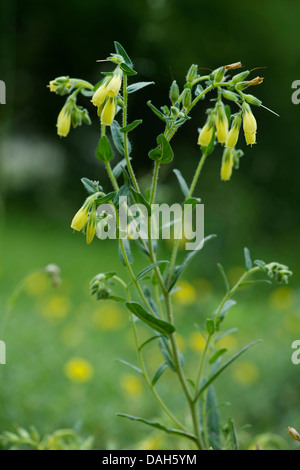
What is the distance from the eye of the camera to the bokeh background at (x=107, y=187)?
1484 mm

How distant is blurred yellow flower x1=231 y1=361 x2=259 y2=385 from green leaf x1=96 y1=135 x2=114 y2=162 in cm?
102

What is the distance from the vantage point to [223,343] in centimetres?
180

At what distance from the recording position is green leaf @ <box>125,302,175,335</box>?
29.8 inches

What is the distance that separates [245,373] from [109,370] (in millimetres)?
396

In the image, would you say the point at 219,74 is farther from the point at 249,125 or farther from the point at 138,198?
the point at 138,198

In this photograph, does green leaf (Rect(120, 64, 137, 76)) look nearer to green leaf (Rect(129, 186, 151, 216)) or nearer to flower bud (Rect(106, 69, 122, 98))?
flower bud (Rect(106, 69, 122, 98))

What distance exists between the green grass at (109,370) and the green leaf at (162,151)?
1.86 feet

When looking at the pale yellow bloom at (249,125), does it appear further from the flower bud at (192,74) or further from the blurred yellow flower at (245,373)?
the blurred yellow flower at (245,373)

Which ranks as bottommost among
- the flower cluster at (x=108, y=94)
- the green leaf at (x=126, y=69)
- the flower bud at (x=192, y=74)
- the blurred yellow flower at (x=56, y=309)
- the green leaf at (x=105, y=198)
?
the blurred yellow flower at (x=56, y=309)

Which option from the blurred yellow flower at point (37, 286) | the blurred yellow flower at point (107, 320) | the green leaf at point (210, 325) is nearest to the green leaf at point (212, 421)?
the green leaf at point (210, 325)

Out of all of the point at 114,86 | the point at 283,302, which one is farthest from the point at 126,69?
the point at 283,302

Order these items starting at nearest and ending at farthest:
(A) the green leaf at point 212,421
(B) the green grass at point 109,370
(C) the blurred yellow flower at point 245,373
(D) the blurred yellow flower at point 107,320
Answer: (A) the green leaf at point 212,421 → (B) the green grass at point 109,370 → (C) the blurred yellow flower at point 245,373 → (D) the blurred yellow flower at point 107,320

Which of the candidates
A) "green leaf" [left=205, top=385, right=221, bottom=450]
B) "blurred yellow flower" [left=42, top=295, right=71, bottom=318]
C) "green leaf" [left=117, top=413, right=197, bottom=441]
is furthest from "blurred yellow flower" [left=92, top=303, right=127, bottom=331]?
"green leaf" [left=117, top=413, right=197, bottom=441]

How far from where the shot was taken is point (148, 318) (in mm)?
771
